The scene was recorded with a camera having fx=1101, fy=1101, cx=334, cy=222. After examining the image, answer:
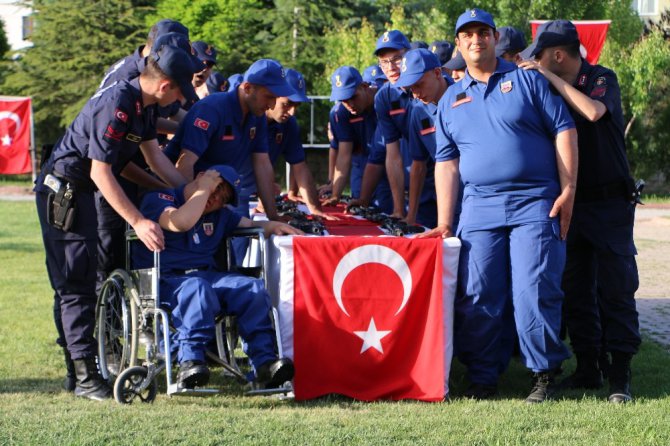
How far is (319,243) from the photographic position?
5.64 m

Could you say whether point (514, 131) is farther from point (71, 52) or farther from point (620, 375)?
point (71, 52)

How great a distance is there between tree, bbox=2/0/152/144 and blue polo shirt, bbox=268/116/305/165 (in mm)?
24388

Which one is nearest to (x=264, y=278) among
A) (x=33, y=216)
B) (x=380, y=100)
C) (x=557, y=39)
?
(x=557, y=39)

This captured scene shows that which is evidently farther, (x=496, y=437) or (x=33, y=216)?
(x=33, y=216)

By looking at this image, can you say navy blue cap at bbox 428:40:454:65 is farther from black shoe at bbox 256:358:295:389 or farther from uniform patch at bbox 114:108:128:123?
black shoe at bbox 256:358:295:389

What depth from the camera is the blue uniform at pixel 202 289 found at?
5.28 meters

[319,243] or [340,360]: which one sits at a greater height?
[319,243]

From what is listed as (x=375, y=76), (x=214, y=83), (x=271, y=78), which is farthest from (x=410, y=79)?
(x=214, y=83)

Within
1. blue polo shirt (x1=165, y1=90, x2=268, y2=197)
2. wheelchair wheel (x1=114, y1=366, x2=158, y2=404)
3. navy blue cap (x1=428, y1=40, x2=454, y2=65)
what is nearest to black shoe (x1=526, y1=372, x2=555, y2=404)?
wheelchair wheel (x1=114, y1=366, x2=158, y2=404)

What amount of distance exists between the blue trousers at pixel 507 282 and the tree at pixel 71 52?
27459 mm

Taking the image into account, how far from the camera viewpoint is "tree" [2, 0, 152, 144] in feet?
105

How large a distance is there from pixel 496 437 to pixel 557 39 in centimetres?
220

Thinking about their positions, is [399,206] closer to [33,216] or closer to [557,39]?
[557,39]

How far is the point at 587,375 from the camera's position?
6.06 metres
